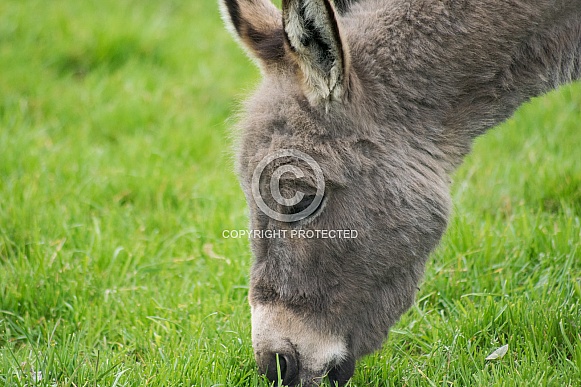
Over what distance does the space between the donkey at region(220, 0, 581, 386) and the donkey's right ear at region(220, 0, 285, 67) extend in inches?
0.4

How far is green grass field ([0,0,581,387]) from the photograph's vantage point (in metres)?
3.36

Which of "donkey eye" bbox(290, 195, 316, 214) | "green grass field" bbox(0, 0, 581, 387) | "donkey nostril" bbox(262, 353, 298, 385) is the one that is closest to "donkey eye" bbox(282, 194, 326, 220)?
"donkey eye" bbox(290, 195, 316, 214)

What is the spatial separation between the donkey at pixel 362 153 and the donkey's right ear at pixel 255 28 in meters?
0.01

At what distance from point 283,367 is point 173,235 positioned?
2151 mm

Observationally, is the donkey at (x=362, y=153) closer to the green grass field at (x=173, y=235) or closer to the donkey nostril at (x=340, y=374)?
the donkey nostril at (x=340, y=374)

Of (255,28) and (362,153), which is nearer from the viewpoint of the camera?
(362,153)

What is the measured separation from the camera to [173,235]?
4.95 meters

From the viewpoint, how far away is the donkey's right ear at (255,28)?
3.18 m

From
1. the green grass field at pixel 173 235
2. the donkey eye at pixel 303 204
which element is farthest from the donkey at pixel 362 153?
the green grass field at pixel 173 235

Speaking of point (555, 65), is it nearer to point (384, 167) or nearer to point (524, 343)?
point (384, 167)

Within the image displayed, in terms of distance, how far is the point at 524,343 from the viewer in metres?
3.40

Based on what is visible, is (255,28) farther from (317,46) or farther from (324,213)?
(324,213)

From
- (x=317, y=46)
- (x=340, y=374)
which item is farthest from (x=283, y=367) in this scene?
(x=317, y=46)

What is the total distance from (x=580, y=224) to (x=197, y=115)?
12.0 feet
